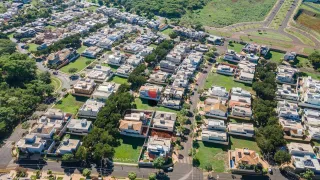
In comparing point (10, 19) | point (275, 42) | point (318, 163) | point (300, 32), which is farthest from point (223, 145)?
point (10, 19)

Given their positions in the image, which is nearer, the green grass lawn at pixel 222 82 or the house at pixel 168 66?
the green grass lawn at pixel 222 82

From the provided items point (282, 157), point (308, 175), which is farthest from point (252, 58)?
point (308, 175)

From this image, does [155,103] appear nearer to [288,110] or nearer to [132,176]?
[132,176]

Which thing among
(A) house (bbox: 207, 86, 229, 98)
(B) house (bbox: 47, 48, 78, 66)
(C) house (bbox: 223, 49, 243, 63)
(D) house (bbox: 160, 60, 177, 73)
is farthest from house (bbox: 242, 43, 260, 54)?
(B) house (bbox: 47, 48, 78, 66)

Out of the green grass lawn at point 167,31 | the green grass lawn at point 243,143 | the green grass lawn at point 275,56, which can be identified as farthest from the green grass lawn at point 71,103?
the green grass lawn at point 275,56

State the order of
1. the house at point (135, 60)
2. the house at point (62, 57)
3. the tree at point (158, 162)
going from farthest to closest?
the house at point (135, 60) → the house at point (62, 57) → the tree at point (158, 162)

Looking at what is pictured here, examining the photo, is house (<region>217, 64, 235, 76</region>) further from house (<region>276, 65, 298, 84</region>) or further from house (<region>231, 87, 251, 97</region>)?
house (<region>276, 65, 298, 84</region>)

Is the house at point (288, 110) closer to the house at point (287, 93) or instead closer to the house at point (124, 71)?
the house at point (287, 93)
